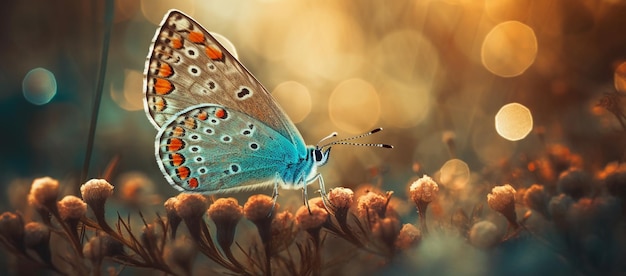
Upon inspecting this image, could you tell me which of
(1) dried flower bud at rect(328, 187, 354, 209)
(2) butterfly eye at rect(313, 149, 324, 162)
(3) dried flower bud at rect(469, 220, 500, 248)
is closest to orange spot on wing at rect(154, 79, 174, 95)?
(2) butterfly eye at rect(313, 149, 324, 162)

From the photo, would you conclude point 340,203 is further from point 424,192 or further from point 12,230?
point 12,230

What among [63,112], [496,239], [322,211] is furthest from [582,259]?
[63,112]

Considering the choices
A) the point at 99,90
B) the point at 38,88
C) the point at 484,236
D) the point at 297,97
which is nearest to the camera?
the point at 484,236

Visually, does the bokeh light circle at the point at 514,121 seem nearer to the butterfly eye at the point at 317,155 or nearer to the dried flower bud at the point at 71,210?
the butterfly eye at the point at 317,155

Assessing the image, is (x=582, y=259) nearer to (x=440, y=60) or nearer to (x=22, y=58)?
(x=440, y=60)

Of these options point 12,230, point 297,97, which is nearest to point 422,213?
point 12,230

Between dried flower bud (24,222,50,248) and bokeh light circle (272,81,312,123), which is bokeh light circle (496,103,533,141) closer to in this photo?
bokeh light circle (272,81,312,123)
